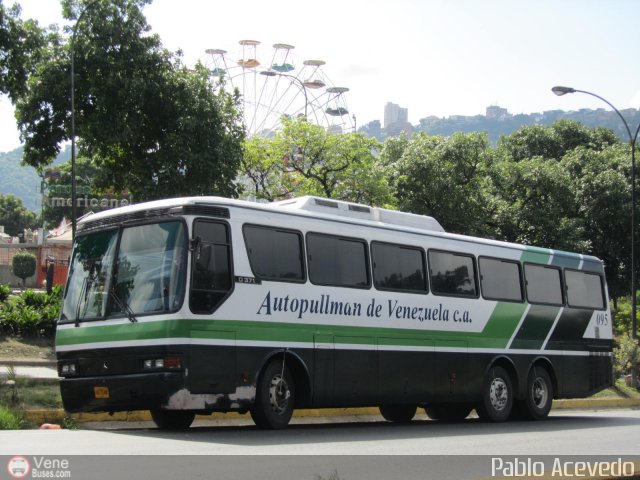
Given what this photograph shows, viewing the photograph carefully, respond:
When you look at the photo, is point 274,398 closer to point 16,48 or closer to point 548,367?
point 548,367

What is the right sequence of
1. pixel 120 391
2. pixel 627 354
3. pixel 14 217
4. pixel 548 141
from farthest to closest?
pixel 14 217 → pixel 548 141 → pixel 627 354 → pixel 120 391

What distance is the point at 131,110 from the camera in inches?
1220

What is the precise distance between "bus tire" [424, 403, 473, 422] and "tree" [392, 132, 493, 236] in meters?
25.7

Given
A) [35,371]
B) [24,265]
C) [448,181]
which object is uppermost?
[448,181]

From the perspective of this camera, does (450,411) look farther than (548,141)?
No

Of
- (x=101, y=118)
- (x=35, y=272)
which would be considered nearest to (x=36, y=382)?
(x=101, y=118)

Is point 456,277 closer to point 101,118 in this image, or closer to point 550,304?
point 550,304

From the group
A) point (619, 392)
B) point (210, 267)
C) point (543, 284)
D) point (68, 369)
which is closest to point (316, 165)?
point (619, 392)

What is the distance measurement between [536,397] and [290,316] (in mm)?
7403

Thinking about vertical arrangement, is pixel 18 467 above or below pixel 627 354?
above

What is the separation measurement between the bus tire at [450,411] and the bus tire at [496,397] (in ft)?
1.23

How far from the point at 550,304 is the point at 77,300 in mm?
10549

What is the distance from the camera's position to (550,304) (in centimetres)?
1961

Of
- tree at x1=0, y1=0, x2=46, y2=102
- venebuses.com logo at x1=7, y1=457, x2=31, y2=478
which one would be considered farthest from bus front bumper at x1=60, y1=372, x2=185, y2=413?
tree at x1=0, y1=0, x2=46, y2=102
